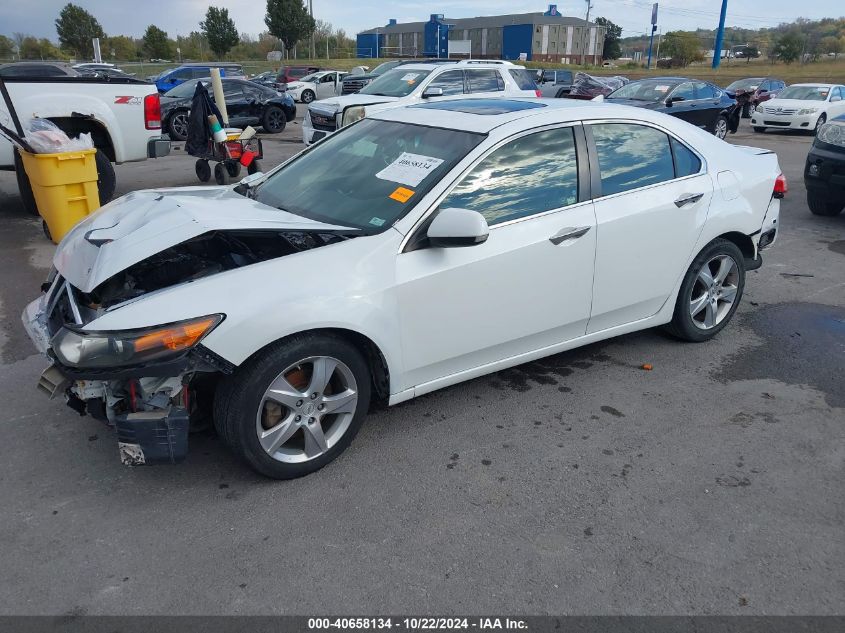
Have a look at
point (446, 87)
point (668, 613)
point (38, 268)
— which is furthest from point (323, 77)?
point (668, 613)

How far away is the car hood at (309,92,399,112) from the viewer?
12.4m

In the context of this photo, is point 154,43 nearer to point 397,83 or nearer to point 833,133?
point 397,83

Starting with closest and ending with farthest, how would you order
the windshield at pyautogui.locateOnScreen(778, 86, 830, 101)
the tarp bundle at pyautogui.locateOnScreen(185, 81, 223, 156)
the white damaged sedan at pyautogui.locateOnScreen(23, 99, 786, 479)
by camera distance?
1. the white damaged sedan at pyautogui.locateOnScreen(23, 99, 786, 479)
2. the tarp bundle at pyautogui.locateOnScreen(185, 81, 223, 156)
3. the windshield at pyautogui.locateOnScreen(778, 86, 830, 101)

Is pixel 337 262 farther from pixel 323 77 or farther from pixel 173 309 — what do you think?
pixel 323 77

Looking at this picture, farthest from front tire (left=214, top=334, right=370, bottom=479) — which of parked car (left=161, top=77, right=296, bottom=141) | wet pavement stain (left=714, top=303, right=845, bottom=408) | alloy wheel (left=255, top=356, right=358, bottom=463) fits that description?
parked car (left=161, top=77, right=296, bottom=141)

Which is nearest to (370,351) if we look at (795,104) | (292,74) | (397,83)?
(397,83)

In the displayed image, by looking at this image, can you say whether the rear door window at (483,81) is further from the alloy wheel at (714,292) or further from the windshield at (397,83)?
the alloy wheel at (714,292)

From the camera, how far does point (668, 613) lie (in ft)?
8.23

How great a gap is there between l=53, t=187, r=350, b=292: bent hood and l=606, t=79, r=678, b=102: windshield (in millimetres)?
13300

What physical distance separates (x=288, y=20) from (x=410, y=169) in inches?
2576

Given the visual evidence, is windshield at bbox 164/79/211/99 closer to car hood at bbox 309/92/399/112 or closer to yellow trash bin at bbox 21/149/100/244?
car hood at bbox 309/92/399/112

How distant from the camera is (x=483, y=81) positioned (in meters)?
13.4

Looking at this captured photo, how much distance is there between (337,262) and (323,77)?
1193 inches

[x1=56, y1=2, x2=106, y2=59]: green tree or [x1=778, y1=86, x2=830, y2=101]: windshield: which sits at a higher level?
[x1=56, y1=2, x2=106, y2=59]: green tree
